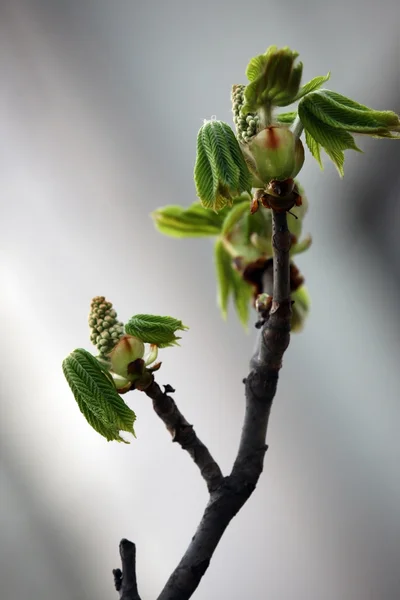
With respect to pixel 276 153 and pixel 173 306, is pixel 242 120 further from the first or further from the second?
pixel 173 306

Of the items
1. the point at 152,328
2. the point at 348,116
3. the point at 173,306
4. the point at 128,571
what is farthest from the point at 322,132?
the point at 173,306

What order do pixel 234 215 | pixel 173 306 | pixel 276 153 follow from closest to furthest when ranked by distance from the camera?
pixel 276 153 → pixel 234 215 → pixel 173 306

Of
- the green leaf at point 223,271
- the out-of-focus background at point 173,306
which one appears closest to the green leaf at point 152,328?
the green leaf at point 223,271

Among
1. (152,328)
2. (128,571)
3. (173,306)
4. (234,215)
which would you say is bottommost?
(128,571)

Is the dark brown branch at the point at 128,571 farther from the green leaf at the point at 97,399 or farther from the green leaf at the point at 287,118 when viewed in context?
the green leaf at the point at 287,118

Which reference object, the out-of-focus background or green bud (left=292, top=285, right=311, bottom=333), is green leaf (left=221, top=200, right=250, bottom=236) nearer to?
green bud (left=292, top=285, right=311, bottom=333)

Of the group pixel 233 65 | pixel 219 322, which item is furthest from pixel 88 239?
pixel 233 65

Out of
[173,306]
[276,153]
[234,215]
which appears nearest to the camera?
[276,153]
